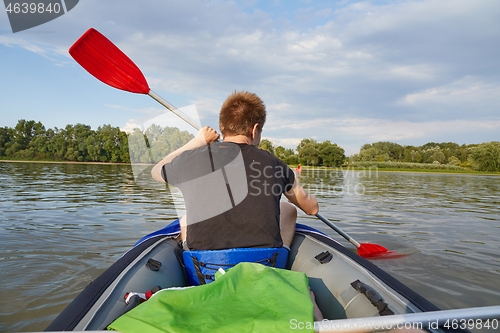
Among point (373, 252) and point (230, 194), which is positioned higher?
point (230, 194)

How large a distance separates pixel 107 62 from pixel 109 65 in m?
0.04

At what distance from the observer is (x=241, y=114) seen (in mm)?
2225

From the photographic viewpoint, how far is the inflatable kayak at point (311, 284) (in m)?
1.47

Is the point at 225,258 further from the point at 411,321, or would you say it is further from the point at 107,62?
the point at 107,62

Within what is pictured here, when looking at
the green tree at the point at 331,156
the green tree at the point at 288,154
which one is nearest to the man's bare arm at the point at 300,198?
the green tree at the point at 288,154

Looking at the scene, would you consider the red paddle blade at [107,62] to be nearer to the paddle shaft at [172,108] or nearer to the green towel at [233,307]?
the paddle shaft at [172,108]

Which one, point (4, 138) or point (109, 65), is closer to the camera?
point (109, 65)

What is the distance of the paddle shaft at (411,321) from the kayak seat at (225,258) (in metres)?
0.75

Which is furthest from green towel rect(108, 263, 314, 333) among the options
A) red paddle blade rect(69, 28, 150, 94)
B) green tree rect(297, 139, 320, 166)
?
green tree rect(297, 139, 320, 166)

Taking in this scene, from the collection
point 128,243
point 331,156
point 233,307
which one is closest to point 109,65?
point 128,243

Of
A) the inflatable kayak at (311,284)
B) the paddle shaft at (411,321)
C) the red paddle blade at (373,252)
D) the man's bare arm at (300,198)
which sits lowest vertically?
the red paddle blade at (373,252)

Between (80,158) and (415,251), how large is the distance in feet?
147

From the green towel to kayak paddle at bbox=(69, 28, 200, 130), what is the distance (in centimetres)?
230

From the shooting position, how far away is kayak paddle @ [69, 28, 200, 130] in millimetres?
3236
